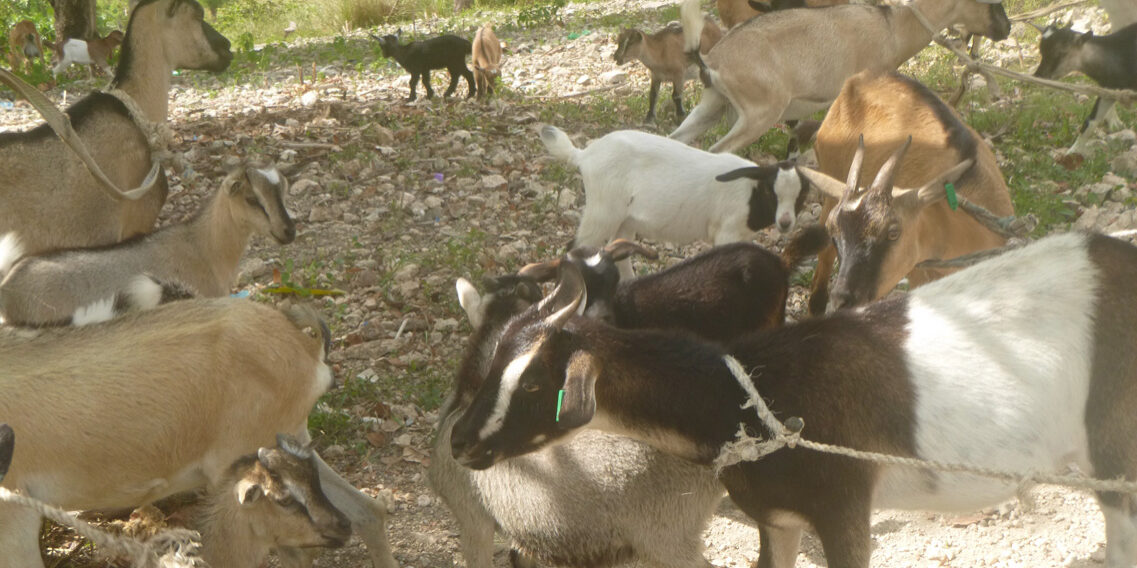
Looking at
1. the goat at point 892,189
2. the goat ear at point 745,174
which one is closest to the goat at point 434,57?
the goat at point 892,189

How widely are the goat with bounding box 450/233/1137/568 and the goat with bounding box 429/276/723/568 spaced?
0.93 ft

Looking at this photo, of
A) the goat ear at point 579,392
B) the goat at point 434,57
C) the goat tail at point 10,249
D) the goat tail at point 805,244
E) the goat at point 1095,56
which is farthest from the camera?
the goat at point 434,57

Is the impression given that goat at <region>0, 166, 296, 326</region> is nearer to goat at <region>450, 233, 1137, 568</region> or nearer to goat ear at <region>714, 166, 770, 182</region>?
goat ear at <region>714, 166, 770, 182</region>

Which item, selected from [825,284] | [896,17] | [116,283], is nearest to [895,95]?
[825,284]

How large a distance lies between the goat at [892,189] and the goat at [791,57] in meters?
1.24

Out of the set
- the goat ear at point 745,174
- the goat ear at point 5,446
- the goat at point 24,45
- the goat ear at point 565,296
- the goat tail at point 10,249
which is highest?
the goat ear at point 5,446

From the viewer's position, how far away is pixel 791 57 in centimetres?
784

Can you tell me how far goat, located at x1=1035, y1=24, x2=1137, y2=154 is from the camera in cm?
820

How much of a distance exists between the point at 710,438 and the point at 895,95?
3629 mm

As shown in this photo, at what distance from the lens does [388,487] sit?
463 cm

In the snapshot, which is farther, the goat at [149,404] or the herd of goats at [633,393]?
the goat at [149,404]

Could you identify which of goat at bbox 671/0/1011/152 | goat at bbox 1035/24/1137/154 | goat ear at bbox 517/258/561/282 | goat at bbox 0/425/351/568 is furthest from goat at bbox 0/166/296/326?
goat at bbox 1035/24/1137/154

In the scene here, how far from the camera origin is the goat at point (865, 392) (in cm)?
308

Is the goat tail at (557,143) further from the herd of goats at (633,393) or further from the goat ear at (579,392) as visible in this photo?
the goat ear at (579,392)
